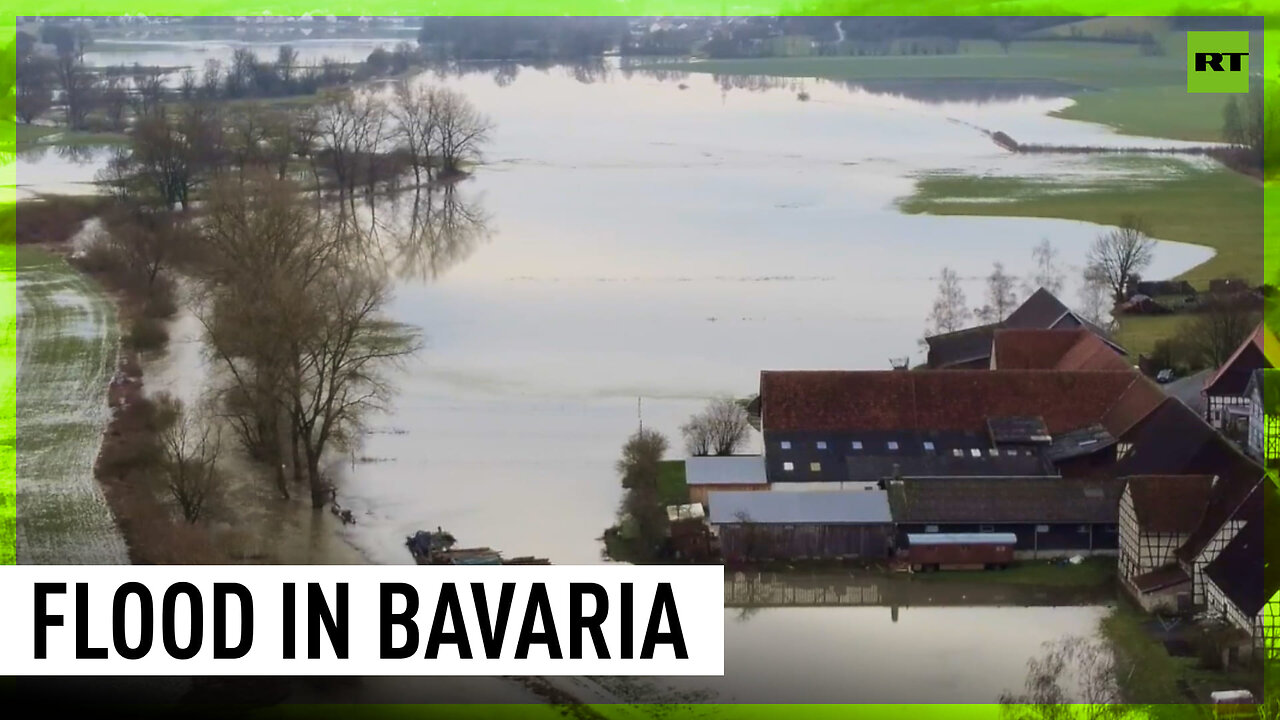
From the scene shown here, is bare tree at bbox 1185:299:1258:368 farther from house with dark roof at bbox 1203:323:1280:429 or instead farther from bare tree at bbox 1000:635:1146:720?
bare tree at bbox 1000:635:1146:720

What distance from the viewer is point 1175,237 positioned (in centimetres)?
916

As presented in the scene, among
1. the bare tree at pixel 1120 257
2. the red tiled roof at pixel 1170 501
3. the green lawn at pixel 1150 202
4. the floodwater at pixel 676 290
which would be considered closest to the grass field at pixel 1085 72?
the floodwater at pixel 676 290

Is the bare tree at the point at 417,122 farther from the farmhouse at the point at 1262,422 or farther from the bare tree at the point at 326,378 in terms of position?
the farmhouse at the point at 1262,422

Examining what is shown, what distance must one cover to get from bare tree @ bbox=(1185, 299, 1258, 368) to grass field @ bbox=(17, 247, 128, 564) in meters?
3.82

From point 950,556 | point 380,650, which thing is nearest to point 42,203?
point 950,556

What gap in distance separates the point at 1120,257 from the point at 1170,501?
12.9 feet

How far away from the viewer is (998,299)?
7.57m

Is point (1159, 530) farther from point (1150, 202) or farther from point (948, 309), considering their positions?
point (1150, 202)

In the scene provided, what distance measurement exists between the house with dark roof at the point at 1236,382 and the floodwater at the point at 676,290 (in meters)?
1.33

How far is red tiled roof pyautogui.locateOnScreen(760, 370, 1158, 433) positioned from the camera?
5.08 m

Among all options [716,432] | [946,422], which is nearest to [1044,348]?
[946,422]

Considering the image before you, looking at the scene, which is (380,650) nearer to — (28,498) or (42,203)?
(28,498)

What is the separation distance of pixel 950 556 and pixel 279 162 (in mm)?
7932

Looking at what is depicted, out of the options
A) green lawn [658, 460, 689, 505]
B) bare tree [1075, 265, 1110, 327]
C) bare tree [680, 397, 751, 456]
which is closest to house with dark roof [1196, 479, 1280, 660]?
green lawn [658, 460, 689, 505]
